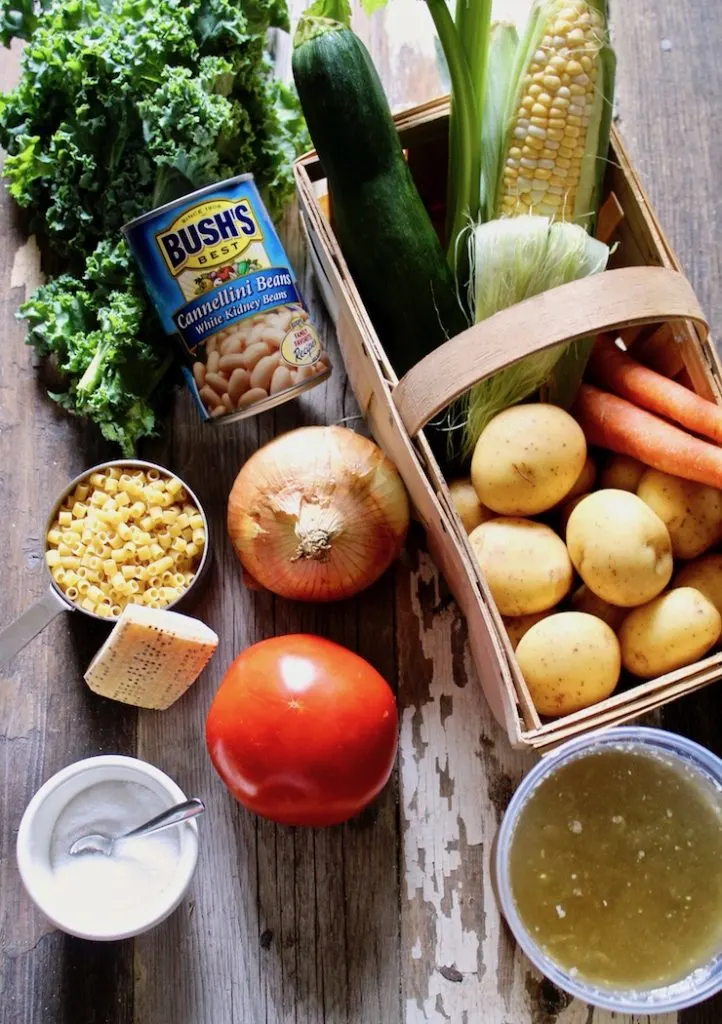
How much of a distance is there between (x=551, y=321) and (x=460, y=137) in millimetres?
291

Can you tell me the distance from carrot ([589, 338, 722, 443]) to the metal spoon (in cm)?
65

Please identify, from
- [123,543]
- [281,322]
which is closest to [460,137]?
[281,322]

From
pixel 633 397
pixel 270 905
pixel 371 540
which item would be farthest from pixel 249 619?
pixel 633 397

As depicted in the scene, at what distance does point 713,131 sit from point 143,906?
1.20 meters

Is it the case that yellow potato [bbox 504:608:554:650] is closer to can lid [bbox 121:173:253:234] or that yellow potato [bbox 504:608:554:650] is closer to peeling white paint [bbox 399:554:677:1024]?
peeling white paint [bbox 399:554:677:1024]

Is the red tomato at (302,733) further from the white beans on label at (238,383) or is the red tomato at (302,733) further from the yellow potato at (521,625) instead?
the white beans on label at (238,383)

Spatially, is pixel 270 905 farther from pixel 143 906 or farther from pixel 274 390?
pixel 274 390

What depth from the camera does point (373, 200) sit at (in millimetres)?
1022

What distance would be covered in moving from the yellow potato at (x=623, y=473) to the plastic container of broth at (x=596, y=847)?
27 centimetres

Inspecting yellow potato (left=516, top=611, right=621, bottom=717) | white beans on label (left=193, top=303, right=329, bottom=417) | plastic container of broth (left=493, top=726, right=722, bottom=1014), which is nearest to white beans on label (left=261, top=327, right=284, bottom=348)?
white beans on label (left=193, top=303, right=329, bottom=417)

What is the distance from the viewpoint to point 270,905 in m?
1.13

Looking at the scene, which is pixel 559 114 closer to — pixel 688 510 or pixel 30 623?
pixel 688 510

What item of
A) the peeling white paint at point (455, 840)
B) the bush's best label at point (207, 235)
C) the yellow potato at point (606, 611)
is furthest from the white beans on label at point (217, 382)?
the yellow potato at point (606, 611)

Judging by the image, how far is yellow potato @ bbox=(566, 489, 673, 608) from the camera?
0.93m
